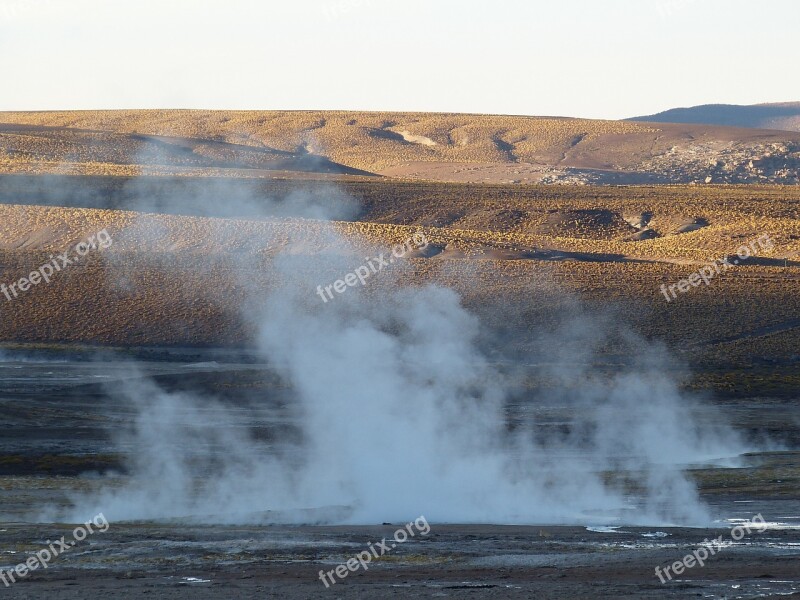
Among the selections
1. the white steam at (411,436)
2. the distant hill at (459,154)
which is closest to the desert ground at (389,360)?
the white steam at (411,436)

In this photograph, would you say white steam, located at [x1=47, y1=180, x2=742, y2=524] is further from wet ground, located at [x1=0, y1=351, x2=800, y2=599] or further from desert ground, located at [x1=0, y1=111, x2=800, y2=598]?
wet ground, located at [x1=0, y1=351, x2=800, y2=599]

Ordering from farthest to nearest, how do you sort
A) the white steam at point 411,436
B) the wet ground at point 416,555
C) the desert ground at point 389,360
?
the white steam at point 411,436
the desert ground at point 389,360
the wet ground at point 416,555

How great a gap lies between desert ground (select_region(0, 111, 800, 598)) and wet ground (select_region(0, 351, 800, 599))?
11cm

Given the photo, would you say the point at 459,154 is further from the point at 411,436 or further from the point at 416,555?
the point at 416,555

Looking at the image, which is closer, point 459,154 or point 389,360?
point 389,360

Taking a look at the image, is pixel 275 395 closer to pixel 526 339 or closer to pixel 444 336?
pixel 444 336

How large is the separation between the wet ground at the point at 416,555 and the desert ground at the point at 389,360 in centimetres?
11

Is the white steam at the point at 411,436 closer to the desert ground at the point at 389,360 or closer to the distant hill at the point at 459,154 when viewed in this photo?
the desert ground at the point at 389,360

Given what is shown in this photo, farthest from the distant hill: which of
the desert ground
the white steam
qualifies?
the white steam

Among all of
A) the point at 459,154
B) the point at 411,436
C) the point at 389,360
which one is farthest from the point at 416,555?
the point at 459,154

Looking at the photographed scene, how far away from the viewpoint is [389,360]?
4878 cm

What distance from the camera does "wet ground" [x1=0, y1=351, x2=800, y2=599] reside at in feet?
60.6

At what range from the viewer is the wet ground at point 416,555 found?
18484 mm

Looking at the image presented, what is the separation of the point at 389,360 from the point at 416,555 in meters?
27.0
